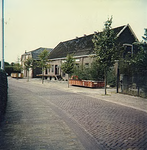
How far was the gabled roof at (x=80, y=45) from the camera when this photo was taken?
24.3m

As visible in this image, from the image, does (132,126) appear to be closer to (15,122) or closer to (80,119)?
(80,119)

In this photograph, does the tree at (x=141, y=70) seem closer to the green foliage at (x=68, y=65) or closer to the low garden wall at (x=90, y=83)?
the low garden wall at (x=90, y=83)

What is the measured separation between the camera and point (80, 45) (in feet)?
101

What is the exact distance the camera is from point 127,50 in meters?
23.0

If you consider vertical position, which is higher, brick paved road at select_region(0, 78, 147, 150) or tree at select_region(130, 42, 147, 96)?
tree at select_region(130, 42, 147, 96)

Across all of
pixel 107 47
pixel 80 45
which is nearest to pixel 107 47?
pixel 107 47

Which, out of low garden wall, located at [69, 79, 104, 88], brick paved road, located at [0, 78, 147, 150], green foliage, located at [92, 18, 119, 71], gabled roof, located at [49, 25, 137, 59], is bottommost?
brick paved road, located at [0, 78, 147, 150]

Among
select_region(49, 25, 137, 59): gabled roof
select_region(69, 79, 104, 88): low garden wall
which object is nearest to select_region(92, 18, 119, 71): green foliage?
select_region(69, 79, 104, 88): low garden wall

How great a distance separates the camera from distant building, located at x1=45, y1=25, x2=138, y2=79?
23.9 meters

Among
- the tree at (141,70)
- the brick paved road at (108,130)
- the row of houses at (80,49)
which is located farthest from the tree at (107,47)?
the row of houses at (80,49)

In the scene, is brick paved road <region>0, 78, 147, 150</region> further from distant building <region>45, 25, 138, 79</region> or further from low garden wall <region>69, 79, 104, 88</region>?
distant building <region>45, 25, 138, 79</region>

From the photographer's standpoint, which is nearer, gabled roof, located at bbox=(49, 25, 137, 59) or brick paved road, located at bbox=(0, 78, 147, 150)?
brick paved road, located at bbox=(0, 78, 147, 150)

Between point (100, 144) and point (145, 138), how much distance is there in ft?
4.33

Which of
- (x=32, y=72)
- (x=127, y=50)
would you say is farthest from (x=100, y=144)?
(x=32, y=72)
